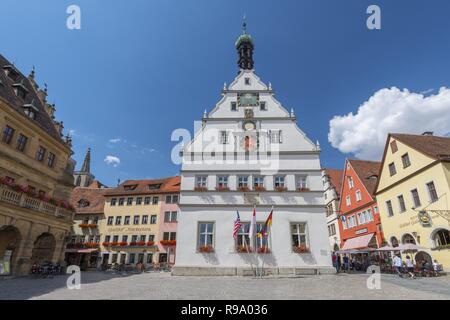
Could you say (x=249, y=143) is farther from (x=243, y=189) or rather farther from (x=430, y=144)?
(x=430, y=144)

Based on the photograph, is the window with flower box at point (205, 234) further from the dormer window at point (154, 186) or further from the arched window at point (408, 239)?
the dormer window at point (154, 186)

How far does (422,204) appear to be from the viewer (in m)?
20.0

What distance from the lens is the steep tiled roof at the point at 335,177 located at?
128 ft

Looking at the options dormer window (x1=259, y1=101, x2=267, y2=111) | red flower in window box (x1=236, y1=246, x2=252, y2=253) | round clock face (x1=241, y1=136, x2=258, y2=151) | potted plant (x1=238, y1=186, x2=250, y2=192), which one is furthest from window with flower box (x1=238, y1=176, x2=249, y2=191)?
dormer window (x1=259, y1=101, x2=267, y2=111)

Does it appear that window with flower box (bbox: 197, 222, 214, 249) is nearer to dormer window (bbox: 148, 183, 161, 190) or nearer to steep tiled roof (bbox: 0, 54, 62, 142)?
steep tiled roof (bbox: 0, 54, 62, 142)

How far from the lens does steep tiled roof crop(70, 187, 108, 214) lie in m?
39.8

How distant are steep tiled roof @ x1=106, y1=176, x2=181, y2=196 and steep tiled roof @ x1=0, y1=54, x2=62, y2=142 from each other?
17.1 metres

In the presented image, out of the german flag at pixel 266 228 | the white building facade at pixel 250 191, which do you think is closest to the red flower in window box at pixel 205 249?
the white building facade at pixel 250 191

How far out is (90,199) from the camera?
138ft

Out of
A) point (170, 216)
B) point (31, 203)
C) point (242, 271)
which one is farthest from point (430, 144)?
point (31, 203)

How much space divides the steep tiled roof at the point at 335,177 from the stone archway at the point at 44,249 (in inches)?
1406

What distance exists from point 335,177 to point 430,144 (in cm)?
1973
